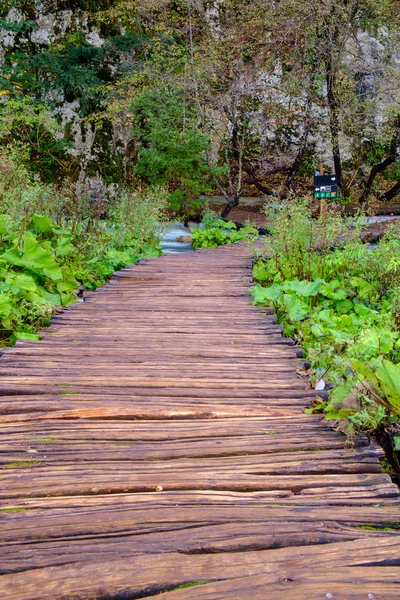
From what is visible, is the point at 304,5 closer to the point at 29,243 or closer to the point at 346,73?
the point at 346,73

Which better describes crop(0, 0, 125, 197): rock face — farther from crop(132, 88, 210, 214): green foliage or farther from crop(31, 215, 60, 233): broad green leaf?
crop(31, 215, 60, 233): broad green leaf

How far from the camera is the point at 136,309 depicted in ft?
16.1

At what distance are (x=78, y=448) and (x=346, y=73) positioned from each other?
1367 cm

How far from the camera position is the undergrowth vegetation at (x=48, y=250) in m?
4.41

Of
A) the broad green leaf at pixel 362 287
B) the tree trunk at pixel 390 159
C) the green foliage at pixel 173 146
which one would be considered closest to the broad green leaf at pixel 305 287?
the broad green leaf at pixel 362 287

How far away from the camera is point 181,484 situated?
76.1 inches

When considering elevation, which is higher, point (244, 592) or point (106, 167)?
point (106, 167)

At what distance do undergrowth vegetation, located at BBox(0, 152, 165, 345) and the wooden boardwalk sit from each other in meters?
0.85

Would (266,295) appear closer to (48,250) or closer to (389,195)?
(48,250)

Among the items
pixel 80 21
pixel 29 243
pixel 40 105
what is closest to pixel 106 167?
pixel 40 105

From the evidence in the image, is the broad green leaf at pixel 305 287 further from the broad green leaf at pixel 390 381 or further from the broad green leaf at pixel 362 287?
the broad green leaf at pixel 390 381

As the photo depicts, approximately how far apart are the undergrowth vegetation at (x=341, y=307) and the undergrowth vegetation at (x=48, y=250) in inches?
74.0

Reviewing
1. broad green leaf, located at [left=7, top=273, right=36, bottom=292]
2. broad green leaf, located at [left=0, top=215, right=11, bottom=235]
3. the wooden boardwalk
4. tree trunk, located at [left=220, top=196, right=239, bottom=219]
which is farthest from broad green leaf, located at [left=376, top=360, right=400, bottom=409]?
tree trunk, located at [left=220, top=196, right=239, bottom=219]

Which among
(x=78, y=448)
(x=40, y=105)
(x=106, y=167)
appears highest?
(x=40, y=105)
